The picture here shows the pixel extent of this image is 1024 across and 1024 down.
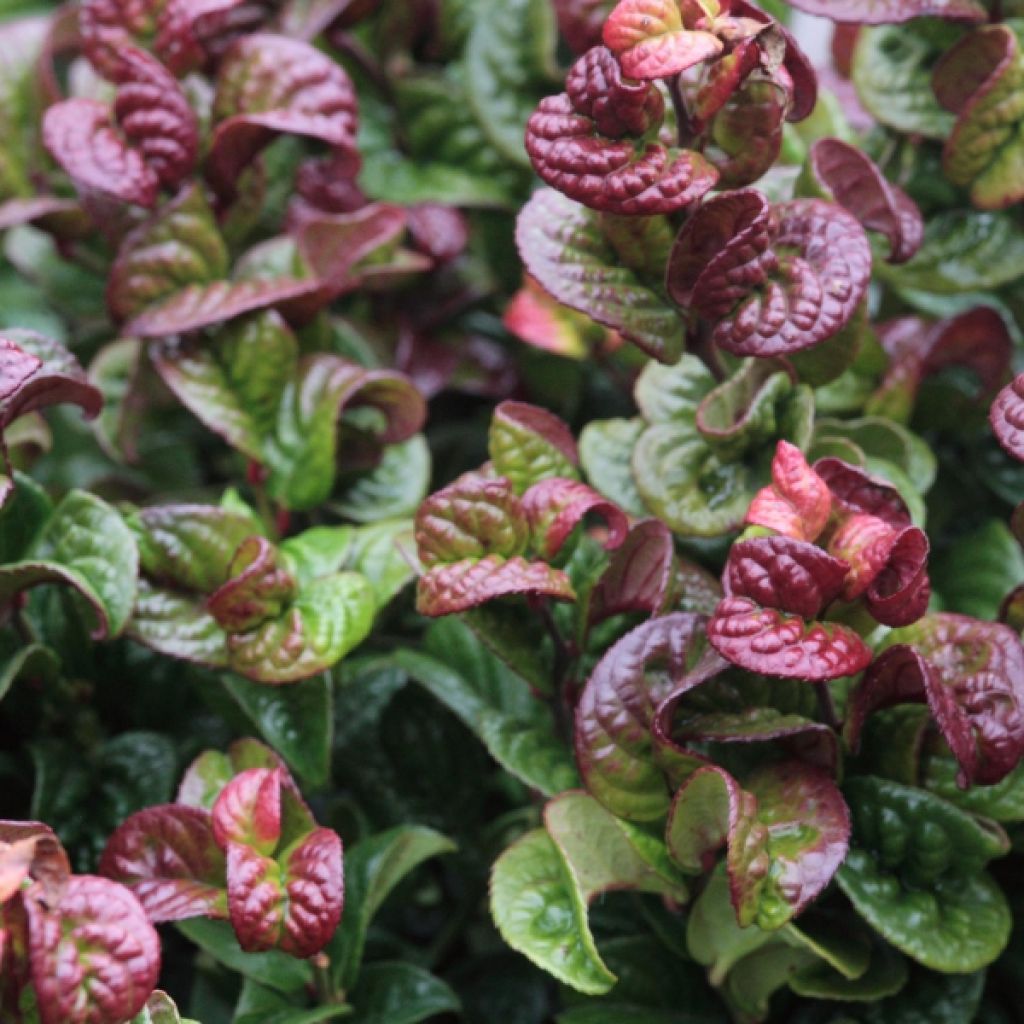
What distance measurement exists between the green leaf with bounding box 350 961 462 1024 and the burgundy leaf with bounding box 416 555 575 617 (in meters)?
0.27

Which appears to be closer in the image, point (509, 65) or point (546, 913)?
point (546, 913)

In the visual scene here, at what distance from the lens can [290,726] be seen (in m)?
0.87

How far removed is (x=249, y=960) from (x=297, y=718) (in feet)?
0.48

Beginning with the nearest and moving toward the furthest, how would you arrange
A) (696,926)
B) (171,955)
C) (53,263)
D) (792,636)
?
(792,636) < (696,926) < (171,955) < (53,263)

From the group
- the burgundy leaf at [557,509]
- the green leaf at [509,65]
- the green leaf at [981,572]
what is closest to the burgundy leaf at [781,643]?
the burgundy leaf at [557,509]

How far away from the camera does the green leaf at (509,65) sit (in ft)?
3.76

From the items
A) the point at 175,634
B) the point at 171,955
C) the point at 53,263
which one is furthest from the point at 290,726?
the point at 53,263

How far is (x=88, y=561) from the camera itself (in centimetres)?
83

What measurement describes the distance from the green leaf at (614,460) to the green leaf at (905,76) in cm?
30

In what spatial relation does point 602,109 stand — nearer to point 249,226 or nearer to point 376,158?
point 249,226

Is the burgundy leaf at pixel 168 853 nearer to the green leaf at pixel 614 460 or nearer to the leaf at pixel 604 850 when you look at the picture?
the leaf at pixel 604 850

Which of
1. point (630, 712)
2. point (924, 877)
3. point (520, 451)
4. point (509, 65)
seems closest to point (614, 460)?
point (520, 451)

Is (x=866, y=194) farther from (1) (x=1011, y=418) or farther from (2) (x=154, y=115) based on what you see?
(2) (x=154, y=115)

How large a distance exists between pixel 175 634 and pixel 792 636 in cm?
38
